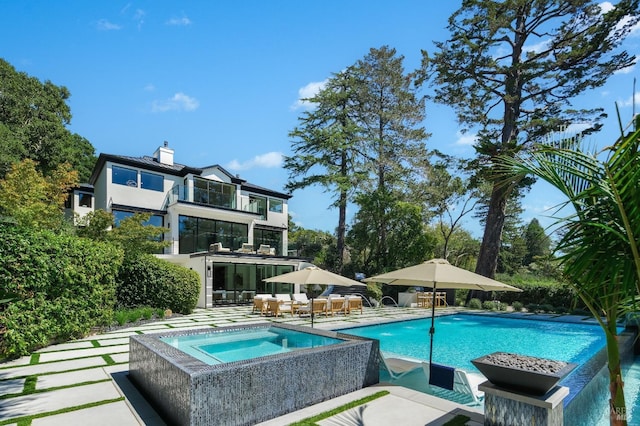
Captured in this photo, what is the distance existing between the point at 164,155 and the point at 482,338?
72.3 feet

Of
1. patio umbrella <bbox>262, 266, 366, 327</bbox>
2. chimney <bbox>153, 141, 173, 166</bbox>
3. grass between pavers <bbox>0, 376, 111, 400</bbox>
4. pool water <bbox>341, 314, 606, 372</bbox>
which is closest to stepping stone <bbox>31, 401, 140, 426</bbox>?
grass between pavers <bbox>0, 376, 111, 400</bbox>

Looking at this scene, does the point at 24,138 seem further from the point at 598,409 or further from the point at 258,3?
the point at 598,409

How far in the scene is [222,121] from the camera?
56.2 feet

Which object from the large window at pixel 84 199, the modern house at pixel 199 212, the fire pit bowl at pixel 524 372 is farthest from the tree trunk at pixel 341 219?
the fire pit bowl at pixel 524 372

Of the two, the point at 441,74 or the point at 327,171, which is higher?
the point at 441,74

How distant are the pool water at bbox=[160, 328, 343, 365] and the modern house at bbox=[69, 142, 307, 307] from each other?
1145 centimetres

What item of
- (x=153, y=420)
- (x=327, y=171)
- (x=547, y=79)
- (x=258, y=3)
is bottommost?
(x=153, y=420)

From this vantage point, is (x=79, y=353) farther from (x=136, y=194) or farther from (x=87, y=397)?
(x=136, y=194)

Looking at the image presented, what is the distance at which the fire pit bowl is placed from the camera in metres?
3.89

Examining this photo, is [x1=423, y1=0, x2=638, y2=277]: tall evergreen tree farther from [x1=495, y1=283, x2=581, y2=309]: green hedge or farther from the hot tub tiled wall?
the hot tub tiled wall

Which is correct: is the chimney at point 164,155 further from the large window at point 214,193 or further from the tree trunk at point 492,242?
the tree trunk at point 492,242

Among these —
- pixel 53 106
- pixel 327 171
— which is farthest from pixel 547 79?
pixel 53 106

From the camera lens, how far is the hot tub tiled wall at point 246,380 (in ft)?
14.4

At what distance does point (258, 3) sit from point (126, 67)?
17.1 ft
